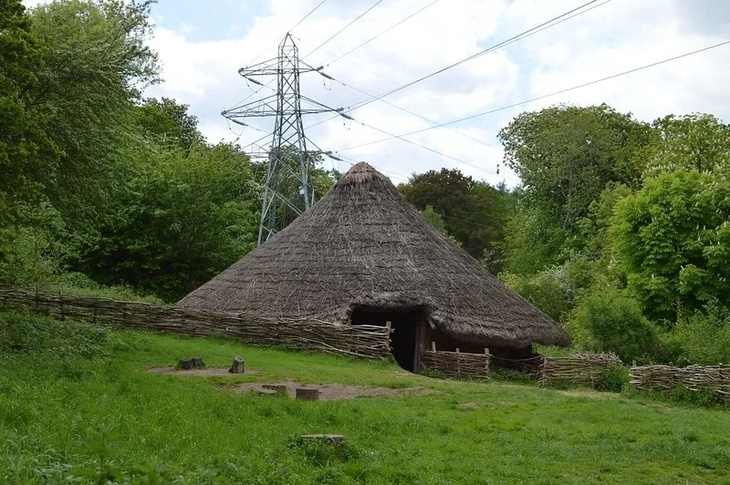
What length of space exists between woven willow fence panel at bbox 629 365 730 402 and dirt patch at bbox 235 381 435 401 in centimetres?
450

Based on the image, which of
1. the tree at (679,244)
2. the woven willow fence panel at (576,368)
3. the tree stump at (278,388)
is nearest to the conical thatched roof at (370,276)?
the woven willow fence panel at (576,368)

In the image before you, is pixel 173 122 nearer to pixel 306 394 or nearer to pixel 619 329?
pixel 619 329

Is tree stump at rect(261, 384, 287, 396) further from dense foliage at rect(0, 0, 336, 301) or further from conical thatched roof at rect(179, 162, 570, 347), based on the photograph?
conical thatched roof at rect(179, 162, 570, 347)

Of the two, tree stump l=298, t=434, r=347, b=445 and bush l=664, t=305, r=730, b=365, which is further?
bush l=664, t=305, r=730, b=365

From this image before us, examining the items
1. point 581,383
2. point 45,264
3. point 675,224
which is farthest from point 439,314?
point 45,264

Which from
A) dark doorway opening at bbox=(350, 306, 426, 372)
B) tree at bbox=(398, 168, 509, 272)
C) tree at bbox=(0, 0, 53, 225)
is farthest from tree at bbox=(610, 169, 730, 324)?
tree at bbox=(398, 168, 509, 272)

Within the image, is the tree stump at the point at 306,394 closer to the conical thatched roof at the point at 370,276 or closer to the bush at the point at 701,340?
the conical thatched roof at the point at 370,276

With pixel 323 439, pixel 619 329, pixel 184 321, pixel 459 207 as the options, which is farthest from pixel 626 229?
pixel 459 207

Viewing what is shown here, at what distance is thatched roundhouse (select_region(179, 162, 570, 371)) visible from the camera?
1966 cm

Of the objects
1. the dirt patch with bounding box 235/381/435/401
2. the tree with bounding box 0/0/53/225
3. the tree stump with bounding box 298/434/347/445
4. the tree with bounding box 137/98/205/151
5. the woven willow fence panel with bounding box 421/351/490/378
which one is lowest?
the dirt patch with bounding box 235/381/435/401

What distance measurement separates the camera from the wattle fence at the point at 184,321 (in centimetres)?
1912

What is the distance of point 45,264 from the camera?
1025 inches

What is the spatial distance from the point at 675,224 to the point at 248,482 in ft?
68.0

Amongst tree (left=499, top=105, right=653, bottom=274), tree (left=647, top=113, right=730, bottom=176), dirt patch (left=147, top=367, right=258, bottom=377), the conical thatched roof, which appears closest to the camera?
dirt patch (left=147, top=367, right=258, bottom=377)
